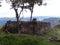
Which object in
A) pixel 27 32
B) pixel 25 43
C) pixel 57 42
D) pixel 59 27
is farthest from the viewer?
pixel 59 27

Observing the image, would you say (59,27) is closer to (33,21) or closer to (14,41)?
(33,21)

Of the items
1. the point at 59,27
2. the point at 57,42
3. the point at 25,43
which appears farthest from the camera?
the point at 59,27

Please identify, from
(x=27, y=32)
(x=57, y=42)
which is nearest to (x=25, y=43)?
(x=57, y=42)

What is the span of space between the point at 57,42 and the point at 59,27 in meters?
20.5

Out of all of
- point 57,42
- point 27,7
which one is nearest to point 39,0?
point 27,7

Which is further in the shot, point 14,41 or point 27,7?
point 27,7

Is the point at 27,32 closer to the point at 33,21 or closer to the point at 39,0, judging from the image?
the point at 33,21

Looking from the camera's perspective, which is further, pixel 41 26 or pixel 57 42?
pixel 41 26

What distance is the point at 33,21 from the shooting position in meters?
45.5

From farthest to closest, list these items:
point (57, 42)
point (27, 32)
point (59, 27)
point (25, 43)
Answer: point (59, 27) → point (27, 32) → point (57, 42) → point (25, 43)

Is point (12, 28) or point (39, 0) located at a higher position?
point (39, 0)

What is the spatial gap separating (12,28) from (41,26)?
534 centimetres

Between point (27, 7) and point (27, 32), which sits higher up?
point (27, 7)

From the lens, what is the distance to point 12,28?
1842 inches
